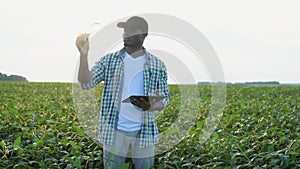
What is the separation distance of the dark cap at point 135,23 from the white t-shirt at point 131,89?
0.21 metres

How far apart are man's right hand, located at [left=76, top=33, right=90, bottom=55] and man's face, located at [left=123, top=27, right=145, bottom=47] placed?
27 cm

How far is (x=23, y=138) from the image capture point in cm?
477

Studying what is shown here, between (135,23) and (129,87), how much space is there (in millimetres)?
436

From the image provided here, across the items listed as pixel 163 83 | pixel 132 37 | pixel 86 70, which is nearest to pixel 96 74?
pixel 86 70

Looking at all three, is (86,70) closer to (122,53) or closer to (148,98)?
(122,53)

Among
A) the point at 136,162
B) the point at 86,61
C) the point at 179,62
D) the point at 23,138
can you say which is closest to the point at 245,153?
the point at 136,162

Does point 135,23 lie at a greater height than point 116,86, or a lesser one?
greater

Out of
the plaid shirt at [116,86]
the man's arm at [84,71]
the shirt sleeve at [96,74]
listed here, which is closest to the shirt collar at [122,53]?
the plaid shirt at [116,86]

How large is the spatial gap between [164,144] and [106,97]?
3.98 ft

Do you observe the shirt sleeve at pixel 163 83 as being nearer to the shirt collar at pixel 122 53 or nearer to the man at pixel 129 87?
the man at pixel 129 87

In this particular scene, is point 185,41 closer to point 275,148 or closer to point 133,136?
point 133,136

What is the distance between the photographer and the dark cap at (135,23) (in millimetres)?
3088

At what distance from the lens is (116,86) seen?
322cm

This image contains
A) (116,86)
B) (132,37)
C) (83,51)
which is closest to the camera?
(83,51)
